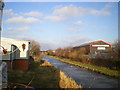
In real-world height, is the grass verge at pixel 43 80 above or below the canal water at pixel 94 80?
above

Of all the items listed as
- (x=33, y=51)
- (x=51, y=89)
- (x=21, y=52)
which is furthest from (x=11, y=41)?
(x=33, y=51)

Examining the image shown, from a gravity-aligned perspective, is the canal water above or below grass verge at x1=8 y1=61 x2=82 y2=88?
below

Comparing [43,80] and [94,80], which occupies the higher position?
[43,80]

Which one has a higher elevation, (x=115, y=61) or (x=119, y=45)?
(x=119, y=45)

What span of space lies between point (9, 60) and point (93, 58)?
44.1ft

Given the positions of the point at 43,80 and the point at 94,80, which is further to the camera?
the point at 94,80

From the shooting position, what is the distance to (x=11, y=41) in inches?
464

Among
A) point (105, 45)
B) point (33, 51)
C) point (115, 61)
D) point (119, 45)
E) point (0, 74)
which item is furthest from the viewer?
point (105, 45)

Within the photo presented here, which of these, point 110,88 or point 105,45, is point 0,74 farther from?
point 105,45

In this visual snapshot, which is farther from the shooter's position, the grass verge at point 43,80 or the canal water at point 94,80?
the canal water at point 94,80

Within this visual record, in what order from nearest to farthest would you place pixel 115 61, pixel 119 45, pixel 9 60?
1. pixel 9 60
2. pixel 119 45
3. pixel 115 61

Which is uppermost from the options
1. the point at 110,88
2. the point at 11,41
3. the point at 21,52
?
the point at 11,41

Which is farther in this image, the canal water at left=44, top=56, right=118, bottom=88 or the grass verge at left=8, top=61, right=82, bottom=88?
the canal water at left=44, top=56, right=118, bottom=88

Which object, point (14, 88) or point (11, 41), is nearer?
point (14, 88)
